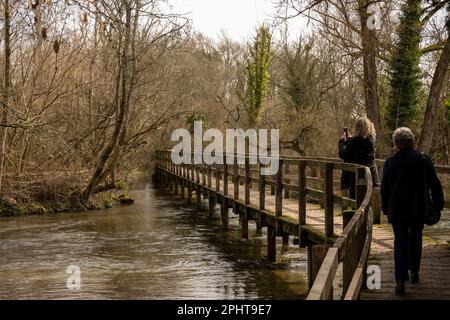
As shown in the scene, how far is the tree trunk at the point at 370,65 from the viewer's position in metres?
21.2

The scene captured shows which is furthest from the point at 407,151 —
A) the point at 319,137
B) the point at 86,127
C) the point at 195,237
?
the point at 319,137

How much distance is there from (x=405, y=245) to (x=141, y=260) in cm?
861

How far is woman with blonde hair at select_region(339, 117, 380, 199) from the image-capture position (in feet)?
34.7

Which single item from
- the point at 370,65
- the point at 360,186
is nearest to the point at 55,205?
the point at 370,65

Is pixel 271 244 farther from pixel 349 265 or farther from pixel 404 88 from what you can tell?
pixel 404 88

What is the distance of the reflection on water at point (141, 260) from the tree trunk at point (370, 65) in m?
5.92

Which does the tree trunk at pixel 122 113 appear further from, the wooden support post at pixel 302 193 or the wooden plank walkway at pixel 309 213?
the wooden support post at pixel 302 193

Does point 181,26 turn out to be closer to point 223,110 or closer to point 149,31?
point 149,31

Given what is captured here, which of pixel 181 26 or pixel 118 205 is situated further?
pixel 118 205

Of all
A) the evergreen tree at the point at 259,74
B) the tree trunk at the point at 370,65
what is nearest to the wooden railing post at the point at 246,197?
the tree trunk at the point at 370,65

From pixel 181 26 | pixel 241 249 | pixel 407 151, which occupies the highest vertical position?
pixel 181 26

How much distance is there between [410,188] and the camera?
6848 millimetres

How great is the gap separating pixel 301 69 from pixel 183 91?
7975 millimetres

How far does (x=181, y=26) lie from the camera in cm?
2264
